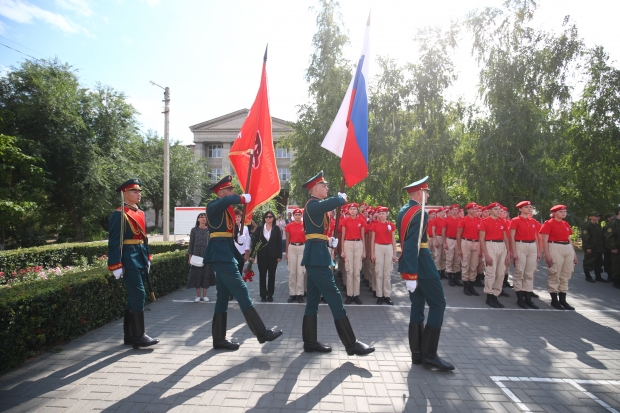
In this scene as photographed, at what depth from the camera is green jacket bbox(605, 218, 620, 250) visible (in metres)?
10.8

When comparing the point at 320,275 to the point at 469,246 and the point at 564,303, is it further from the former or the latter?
the point at 564,303

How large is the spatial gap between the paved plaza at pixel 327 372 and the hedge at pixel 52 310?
18cm

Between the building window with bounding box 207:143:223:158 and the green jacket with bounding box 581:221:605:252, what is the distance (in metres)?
51.7

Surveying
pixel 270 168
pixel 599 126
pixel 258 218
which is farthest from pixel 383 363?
pixel 599 126

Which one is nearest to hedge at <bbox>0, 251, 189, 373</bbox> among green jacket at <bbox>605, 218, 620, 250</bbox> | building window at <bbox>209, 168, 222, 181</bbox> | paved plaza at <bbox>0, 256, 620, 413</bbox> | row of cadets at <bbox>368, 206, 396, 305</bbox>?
paved plaza at <bbox>0, 256, 620, 413</bbox>

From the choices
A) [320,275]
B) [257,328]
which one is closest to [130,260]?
[257,328]

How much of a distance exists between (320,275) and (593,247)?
423 inches

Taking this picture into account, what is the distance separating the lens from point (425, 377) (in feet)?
13.9

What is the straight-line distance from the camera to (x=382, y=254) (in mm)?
8289

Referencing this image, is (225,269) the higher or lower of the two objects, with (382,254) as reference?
higher

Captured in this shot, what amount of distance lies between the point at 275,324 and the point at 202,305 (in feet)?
7.17

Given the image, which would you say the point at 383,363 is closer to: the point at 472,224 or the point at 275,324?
the point at 275,324

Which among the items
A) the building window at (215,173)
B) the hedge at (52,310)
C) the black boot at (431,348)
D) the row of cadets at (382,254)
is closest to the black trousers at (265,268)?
the row of cadets at (382,254)

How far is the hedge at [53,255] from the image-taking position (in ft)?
39.0
